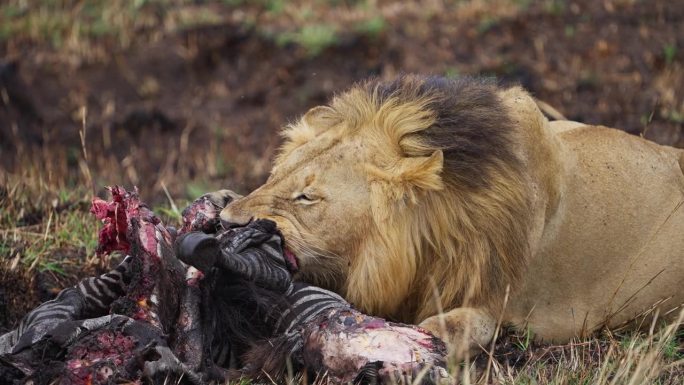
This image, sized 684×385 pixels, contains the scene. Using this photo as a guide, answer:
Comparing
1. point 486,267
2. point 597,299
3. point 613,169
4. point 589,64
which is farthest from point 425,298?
point 589,64

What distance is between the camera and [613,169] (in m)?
3.85

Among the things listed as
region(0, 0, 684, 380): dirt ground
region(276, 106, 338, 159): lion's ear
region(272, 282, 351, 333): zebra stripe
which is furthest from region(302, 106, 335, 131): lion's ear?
region(0, 0, 684, 380): dirt ground

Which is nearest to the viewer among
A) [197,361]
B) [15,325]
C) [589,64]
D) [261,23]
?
[197,361]

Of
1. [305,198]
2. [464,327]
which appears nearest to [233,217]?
[305,198]

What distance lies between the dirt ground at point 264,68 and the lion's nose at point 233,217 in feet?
13.4

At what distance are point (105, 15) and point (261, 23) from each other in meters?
1.52

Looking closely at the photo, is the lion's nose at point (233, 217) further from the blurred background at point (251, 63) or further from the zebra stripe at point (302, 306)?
the blurred background at point (251, 63)

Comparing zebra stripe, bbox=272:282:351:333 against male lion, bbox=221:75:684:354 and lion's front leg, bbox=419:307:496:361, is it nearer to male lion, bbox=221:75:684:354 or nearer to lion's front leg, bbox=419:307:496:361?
male lion, bbox=221:75:684:354

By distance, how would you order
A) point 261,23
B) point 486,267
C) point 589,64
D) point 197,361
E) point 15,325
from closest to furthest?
point 197,361, point 486,267, point 15,325, point 589,64, point 261,23

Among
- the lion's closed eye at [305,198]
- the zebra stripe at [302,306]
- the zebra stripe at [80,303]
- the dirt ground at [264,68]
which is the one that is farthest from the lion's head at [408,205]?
the dirt ground at [264,68]

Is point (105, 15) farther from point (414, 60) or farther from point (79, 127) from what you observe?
point (414, 60)

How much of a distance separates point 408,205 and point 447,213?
13cm

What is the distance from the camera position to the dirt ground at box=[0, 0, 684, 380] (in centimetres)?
809

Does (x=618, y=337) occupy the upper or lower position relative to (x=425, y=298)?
lower
